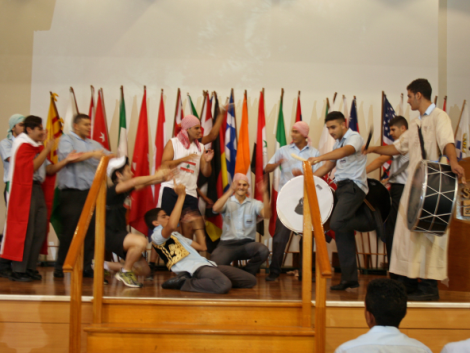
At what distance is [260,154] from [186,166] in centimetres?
112

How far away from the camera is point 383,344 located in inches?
64.5

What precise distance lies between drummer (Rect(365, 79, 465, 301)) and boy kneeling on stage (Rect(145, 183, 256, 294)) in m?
1.26

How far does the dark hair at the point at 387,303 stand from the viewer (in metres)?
1.76

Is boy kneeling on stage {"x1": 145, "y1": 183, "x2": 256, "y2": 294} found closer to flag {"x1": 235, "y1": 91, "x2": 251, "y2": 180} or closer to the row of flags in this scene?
the row of flags

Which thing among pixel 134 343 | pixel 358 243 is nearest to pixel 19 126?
pixel 134 343

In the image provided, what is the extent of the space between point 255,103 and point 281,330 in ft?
11.0

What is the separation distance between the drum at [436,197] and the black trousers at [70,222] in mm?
2884

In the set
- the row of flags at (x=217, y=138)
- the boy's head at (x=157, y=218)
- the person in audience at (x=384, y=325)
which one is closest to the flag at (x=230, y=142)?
the row of flags at (x=217, y=138)

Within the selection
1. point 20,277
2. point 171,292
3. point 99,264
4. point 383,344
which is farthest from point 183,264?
point 383,344

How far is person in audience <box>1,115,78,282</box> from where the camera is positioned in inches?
153

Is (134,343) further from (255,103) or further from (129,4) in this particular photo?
(129,4)

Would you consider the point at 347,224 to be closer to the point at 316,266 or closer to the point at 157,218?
the point at 316,266

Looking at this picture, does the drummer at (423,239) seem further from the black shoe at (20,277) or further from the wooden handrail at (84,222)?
the black shoe at (20,277)

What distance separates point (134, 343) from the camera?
273 cm
